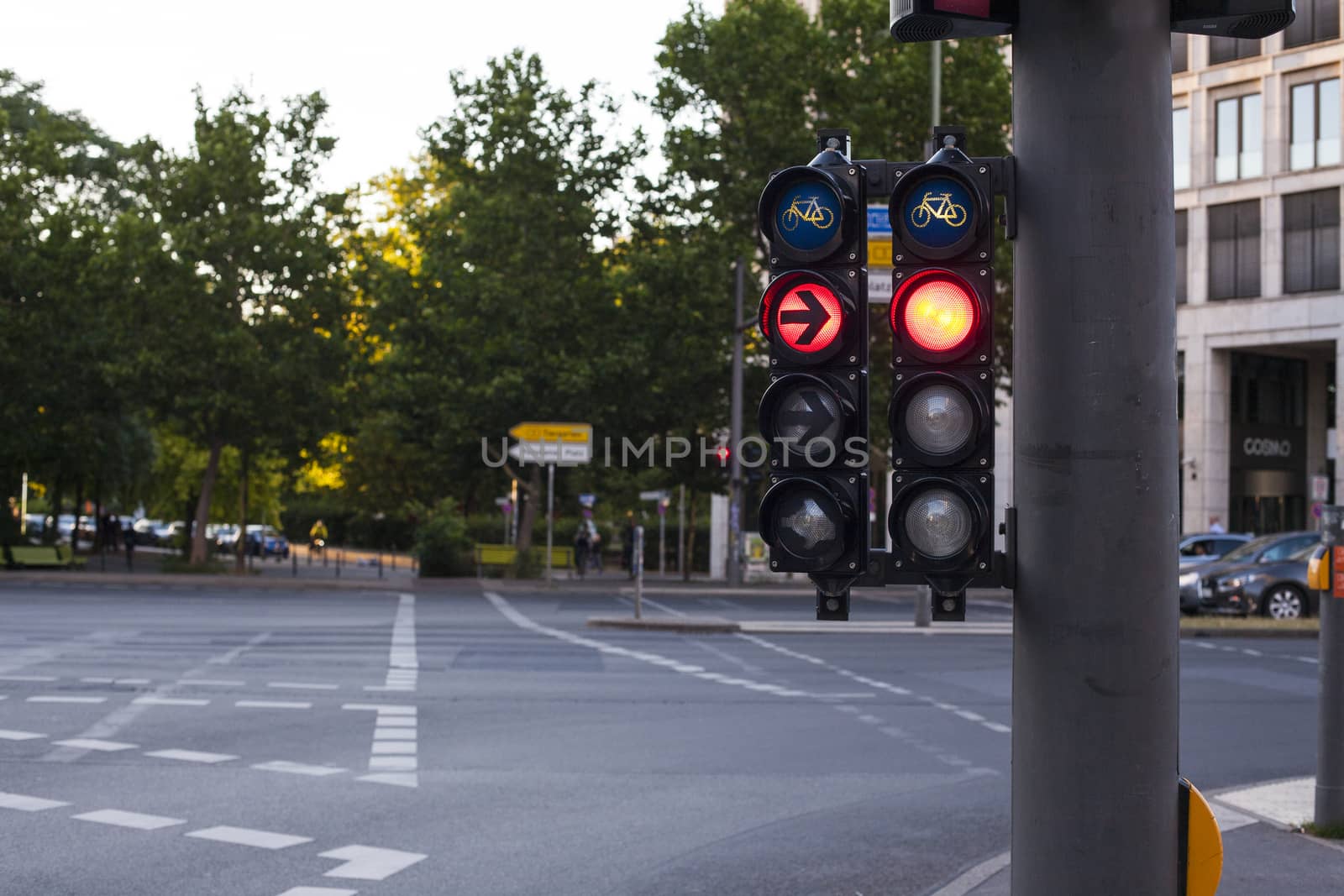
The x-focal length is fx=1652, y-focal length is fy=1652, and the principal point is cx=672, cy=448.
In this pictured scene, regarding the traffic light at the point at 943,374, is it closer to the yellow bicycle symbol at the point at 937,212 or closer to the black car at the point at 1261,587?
the yellow bicycle symbol at the point at 937,212

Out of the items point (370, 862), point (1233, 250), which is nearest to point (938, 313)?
point (370, 862)

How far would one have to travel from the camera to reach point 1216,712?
574 inches

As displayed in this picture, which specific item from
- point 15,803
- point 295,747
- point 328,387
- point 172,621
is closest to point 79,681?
point 295,747

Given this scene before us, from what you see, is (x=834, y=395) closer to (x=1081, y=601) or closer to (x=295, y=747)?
(x=1081, y=601)

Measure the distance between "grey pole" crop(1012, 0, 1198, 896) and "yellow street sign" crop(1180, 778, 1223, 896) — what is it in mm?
42

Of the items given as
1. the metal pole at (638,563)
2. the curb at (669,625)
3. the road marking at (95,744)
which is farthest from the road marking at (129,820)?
the metal pole at (638,563)

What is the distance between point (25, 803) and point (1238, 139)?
49.7m

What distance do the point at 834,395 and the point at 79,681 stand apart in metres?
12.4

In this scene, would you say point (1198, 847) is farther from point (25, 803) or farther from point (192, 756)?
point (192, 756)

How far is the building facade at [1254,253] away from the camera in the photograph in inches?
1971

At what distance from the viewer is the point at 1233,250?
2057 inches

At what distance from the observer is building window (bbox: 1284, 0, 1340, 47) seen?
49.3m

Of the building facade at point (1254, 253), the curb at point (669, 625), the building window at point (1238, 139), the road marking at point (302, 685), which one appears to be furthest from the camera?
the building window at point (1238, 139)

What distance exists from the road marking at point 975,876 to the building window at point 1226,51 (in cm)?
4738
